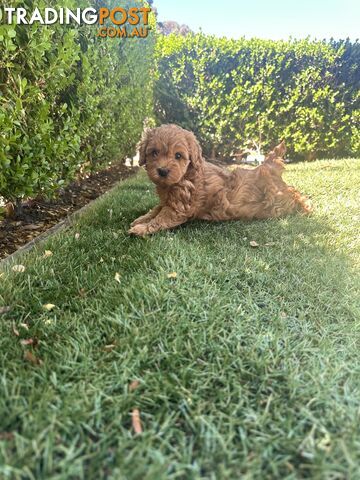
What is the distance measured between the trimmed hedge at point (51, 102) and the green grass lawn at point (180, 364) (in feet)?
2.97

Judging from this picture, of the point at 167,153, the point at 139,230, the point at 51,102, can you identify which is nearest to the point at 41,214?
the point at 51,102

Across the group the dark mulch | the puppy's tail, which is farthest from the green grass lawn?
the puppy's tail

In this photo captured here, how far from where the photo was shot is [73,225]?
3.76 metres

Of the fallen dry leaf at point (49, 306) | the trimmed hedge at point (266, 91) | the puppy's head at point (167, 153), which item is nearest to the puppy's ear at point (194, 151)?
the puppy's head at point (167, 153)

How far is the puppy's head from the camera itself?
3.15m

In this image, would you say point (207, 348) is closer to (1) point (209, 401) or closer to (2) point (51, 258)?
(1) point (209, 401)

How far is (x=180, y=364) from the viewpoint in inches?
66.6

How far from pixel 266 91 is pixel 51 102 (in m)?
7.20

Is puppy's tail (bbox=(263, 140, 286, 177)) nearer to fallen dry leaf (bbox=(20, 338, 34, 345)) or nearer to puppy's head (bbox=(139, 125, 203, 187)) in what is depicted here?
puppy's head (bbox=(139, 125, 203, 187))

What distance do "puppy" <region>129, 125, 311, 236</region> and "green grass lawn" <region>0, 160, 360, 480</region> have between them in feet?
1.64

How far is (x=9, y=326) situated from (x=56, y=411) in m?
0.73

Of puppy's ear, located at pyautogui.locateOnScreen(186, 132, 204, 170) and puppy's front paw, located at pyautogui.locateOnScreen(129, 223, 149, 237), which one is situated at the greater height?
puppy's ear, located at pyautogui.locateOnScreen(186, 132, 204, 170)

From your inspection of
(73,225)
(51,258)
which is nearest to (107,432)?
(51,258)

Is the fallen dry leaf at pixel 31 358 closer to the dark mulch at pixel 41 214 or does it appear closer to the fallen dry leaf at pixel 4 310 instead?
the fallen dry leaf at pixel 4 310
